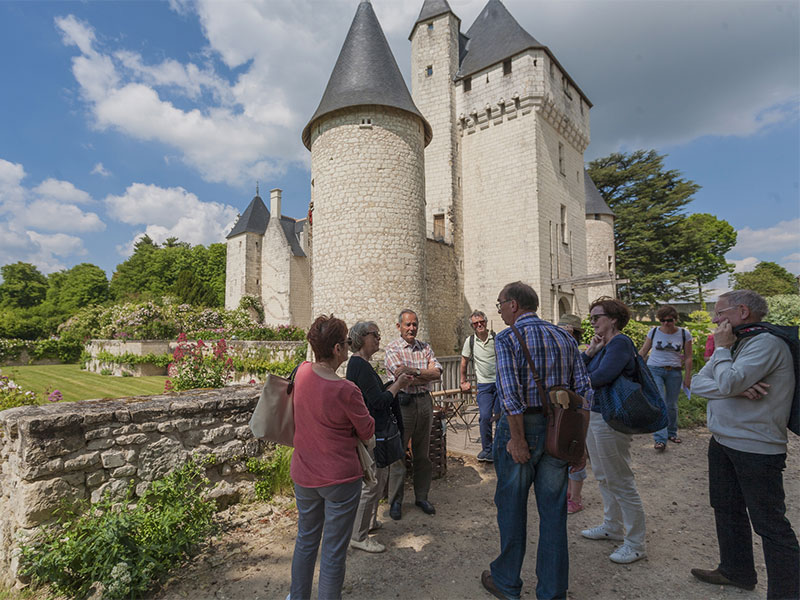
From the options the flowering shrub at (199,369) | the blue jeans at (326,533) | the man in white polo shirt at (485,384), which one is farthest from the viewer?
the flowering shrub at (199,369)

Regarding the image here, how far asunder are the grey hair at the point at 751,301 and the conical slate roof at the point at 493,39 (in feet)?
53.4

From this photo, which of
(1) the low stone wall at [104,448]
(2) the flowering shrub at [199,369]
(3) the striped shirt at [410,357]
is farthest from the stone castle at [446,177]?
(1) the low stone wall at [104,448]

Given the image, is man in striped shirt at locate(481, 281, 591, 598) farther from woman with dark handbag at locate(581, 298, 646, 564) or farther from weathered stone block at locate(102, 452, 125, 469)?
weathered stone block at locate(102, 452, 125, 469)

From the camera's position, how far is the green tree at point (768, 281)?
116 ft

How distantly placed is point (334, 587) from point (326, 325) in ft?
4.46

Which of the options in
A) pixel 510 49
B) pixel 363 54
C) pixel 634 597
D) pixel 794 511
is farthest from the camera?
pixel 510 49

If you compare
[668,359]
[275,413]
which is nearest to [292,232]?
[668,359]

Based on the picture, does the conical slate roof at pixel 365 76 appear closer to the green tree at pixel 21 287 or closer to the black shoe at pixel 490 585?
the black shoe at pixel 490 585

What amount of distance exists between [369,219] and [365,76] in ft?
13.7

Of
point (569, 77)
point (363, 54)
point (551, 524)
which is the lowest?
point (551, 524)

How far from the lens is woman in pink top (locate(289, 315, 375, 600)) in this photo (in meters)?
2.10

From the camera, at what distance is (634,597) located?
2396 millimetres

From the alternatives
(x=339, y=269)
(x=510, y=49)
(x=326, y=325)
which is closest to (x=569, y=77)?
(x=510, y=49)

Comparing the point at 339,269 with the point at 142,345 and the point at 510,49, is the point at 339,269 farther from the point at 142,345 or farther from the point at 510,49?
the point at 510,49
